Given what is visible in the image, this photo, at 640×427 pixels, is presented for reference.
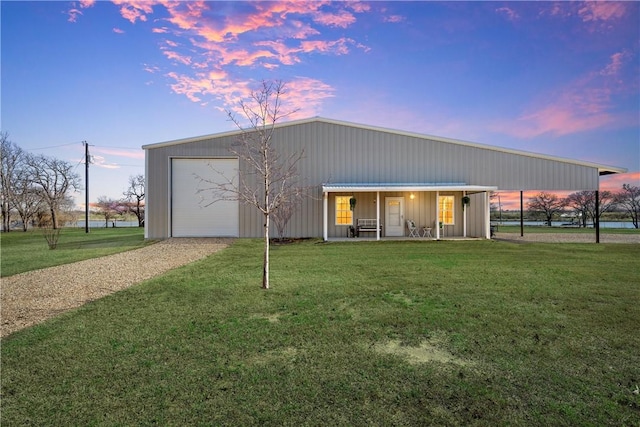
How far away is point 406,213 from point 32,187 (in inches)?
1504

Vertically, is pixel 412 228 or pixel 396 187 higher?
pixel 396 187

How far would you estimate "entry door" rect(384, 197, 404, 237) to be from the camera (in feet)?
53.9

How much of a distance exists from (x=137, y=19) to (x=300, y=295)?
12077 mm

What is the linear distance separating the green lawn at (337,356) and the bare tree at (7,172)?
35763 mm

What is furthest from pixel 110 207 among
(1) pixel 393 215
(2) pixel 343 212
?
(1) pixel 393 215

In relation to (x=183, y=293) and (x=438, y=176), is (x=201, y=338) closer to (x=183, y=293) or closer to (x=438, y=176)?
(x=183, y=293)

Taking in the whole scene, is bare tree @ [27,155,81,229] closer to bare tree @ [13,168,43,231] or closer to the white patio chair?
bare tree @ [13,168,43,231]

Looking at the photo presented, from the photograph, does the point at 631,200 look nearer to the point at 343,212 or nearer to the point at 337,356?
the point at 343,212

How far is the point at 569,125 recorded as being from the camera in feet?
56.0

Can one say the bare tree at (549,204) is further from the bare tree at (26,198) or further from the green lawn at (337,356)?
the bare tree at (26,198)

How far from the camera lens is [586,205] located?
3300 cm

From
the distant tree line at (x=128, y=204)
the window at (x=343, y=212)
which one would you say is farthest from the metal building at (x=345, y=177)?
the distant tree line at (x=128, y=204)

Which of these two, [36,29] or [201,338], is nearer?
[201,338]

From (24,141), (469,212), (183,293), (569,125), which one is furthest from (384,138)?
(24,141)
